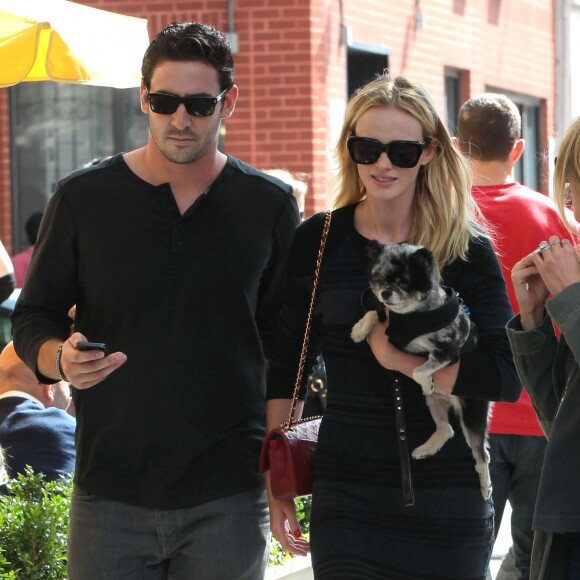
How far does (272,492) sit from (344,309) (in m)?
0.57

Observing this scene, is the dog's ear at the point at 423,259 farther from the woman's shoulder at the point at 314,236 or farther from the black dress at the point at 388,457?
the woman's shoulder at the point at 314,236

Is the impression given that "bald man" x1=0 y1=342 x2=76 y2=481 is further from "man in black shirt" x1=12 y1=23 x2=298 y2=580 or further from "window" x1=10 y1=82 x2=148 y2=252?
"window" x1=10 y1=82 x2=148 y2=252

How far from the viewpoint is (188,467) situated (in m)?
3.80

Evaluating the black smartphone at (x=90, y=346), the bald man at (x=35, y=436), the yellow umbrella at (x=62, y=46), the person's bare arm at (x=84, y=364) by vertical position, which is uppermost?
the yellow umbrella at (x=62, y=46)

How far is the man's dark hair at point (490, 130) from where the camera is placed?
6.27m

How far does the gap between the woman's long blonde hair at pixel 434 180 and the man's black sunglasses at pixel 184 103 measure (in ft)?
1.33

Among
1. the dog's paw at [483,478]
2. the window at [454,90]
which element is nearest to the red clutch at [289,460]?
the dog's paw at [483,478]

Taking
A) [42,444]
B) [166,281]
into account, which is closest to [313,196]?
[42,444]

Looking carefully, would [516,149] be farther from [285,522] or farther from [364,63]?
[364,63]

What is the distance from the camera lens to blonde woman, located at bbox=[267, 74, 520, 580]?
3.60m

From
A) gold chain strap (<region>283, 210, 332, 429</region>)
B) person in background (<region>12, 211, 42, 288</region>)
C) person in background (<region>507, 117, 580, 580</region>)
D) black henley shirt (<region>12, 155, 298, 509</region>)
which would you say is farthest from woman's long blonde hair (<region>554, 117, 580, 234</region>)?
person in background (<region>12, 211, 42, 288</region>)

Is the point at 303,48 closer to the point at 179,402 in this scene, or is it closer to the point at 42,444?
the point at 42,444

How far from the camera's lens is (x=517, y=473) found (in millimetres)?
5738

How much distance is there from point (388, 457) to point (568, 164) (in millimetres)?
918
